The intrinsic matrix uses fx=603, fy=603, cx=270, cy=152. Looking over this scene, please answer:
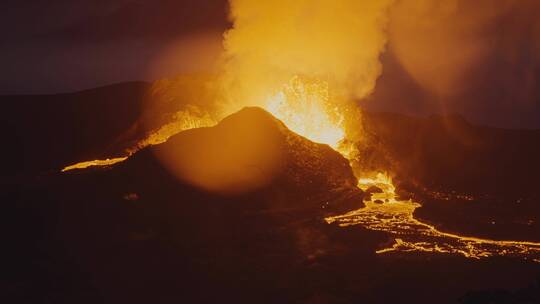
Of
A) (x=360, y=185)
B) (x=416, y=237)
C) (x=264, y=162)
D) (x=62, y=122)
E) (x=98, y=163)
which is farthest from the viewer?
(x=62, y=122)

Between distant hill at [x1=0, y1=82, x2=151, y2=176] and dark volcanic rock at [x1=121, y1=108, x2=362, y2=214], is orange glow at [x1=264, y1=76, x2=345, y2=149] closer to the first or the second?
dark volcanic rock at [x1=121, y1=108, x2=362, y2=214]

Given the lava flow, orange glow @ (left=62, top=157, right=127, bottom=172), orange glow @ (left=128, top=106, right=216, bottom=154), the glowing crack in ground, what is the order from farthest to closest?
orange glow @ (left=128, top=106, right=216, bottom=154) → orange glow @ (left=62, top=157, right=127, bottom=172) → the lava flow → the glowing crack in ground

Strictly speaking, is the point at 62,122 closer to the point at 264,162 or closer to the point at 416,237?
the point at 264,162

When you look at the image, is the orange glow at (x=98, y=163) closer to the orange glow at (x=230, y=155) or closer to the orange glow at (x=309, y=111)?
the orange glow at (x=230, y=155)

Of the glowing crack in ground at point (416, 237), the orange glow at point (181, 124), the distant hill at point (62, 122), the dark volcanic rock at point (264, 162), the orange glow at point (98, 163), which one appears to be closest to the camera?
the glowing crack in ground at point (416, 237)

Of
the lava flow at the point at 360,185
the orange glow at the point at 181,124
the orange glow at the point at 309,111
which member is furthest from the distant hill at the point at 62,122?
the orange glow at the point at 309,111

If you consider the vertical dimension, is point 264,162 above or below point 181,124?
below

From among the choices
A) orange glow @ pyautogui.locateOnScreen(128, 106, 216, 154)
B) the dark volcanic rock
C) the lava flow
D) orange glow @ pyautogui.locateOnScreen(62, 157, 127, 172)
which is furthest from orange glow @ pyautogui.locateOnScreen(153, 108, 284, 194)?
orange glow @ pyautogui.locateOnScreen(128, 106, 216, 154)

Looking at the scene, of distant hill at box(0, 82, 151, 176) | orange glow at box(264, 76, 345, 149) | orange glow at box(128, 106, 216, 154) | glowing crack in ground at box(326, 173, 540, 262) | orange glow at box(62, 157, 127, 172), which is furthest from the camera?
distant hill at box(0, 82, 151, 176)

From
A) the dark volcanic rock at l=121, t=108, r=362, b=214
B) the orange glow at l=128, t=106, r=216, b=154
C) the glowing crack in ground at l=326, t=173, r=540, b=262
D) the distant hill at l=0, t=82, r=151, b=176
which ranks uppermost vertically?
the distant hill at l=0, t=82, r=151, b=176

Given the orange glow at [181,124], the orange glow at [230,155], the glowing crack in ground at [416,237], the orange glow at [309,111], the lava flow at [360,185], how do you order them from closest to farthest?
the glowing crack in ground at [416,237], the lava flow at [360,185], the orange glow at [230,155], the orange glow at [309,111], the orange glow at [181,124]

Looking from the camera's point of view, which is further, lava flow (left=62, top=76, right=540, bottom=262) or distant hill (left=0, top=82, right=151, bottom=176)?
distant hill (left=0, top=82, right=151, bottom=176)

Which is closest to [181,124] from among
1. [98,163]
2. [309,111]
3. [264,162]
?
[98,163]

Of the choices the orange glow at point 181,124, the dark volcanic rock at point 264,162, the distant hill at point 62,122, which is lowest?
the dark volcanic rock at point 264,162
